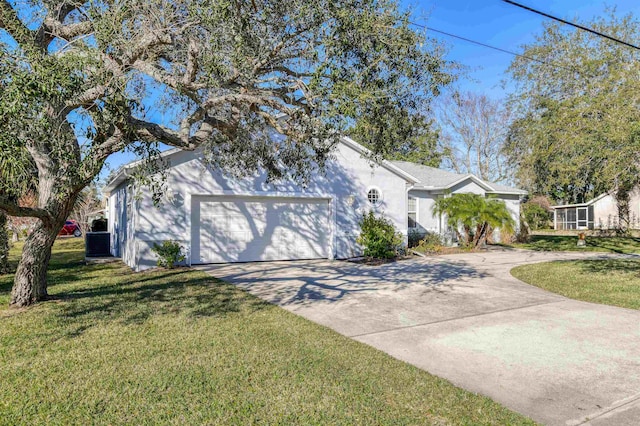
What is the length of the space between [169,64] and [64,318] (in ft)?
15.5

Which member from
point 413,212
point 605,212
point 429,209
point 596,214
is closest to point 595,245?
point 429,209

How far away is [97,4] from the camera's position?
6.26m

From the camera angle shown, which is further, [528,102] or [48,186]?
[528,102]

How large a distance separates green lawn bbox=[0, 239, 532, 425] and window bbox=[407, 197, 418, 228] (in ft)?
41.5

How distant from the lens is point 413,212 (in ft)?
61.6

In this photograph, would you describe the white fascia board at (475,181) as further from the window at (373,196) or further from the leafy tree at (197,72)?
the leafy tree at (197,72)

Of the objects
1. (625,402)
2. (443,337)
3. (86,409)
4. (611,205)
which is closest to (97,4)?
(86,409)

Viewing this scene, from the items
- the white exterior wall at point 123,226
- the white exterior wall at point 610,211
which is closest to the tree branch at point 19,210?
the white exterior wall at point 123,226

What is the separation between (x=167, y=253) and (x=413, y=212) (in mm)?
11193

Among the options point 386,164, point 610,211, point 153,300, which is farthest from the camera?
point 610,211

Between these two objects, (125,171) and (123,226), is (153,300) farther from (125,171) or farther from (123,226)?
(123,226)

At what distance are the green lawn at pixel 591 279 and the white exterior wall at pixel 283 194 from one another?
5.64m

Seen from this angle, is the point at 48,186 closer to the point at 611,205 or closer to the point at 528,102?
the point at 528,102

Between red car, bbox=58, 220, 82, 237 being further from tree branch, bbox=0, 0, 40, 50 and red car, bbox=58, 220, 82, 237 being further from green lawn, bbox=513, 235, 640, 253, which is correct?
green lawn, bbox=513, 235, 640, 253
